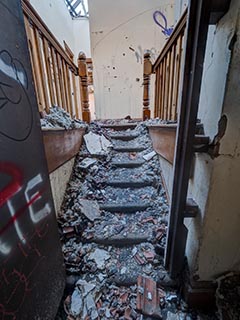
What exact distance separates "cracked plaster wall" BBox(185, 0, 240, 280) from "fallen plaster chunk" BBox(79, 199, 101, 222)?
2.36 feet

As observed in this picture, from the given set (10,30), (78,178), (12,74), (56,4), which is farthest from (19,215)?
(56,4)

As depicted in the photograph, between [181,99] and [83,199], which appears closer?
[181,99]

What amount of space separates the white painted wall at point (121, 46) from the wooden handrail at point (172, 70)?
1.33 m

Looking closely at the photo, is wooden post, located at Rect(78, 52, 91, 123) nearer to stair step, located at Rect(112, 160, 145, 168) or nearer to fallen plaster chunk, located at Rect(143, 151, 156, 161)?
stair step, located at Rect(112, 160, 145, 168)

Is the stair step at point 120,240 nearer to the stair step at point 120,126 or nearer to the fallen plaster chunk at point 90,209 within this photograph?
the fallen plaster chunk at point 90,209

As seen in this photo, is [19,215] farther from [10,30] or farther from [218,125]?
[218,125]

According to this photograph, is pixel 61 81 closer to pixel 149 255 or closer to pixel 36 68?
pixel 36 68

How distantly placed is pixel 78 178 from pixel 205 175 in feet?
4.05

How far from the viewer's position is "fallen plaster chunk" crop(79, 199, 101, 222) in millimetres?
1449

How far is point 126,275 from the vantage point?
1122mm

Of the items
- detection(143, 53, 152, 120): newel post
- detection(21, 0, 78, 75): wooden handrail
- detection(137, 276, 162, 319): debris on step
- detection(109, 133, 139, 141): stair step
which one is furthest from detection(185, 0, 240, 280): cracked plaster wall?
detection(143, 53, 152, 120): newel post

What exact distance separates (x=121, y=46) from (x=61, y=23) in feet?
4.50

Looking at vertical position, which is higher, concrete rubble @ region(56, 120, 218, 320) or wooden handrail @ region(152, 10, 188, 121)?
wooden handrail @ region(152, 10, 188, 121)

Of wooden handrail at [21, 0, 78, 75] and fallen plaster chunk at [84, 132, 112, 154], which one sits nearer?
wooden handrail at [21, 0, 78, 75]
